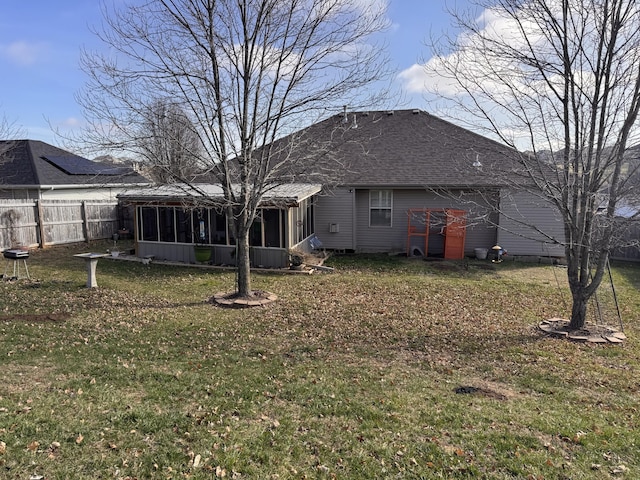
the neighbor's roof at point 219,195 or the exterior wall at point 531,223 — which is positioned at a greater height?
Answer: the neighbor's roof at point 219,195

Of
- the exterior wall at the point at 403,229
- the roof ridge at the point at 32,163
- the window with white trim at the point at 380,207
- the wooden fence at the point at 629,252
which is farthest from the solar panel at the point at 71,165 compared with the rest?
the wooden fence at the point at 629,252

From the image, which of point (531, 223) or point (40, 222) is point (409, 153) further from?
point (40, 222)

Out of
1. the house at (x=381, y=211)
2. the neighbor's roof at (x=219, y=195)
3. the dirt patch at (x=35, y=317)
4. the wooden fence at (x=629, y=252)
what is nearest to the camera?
the dirt patch at (x=35, y=317)

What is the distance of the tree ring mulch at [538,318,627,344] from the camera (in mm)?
7076

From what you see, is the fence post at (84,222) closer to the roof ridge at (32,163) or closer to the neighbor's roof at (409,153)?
the roof ridge at (32,163)

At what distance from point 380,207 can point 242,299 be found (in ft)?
26.0

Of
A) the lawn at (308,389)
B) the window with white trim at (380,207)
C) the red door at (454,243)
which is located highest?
the window with white trim at (380,207)

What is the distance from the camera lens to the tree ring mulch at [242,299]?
8852 mm

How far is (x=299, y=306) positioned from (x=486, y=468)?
5.67m

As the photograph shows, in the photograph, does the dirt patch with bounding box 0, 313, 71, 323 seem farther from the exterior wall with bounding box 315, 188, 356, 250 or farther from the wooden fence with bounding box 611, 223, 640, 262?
the wooden fence with bounding box 611, 223, 640, 262

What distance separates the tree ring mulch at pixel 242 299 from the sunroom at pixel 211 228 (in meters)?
3.22

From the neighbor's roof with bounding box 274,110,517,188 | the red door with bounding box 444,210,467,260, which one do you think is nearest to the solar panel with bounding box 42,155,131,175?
the neighbor's roof with bounding box 274,110,517,188

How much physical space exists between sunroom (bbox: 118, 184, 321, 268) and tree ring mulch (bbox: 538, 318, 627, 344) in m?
6.96

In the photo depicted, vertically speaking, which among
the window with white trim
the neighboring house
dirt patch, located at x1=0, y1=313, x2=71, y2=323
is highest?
the neighboring house
